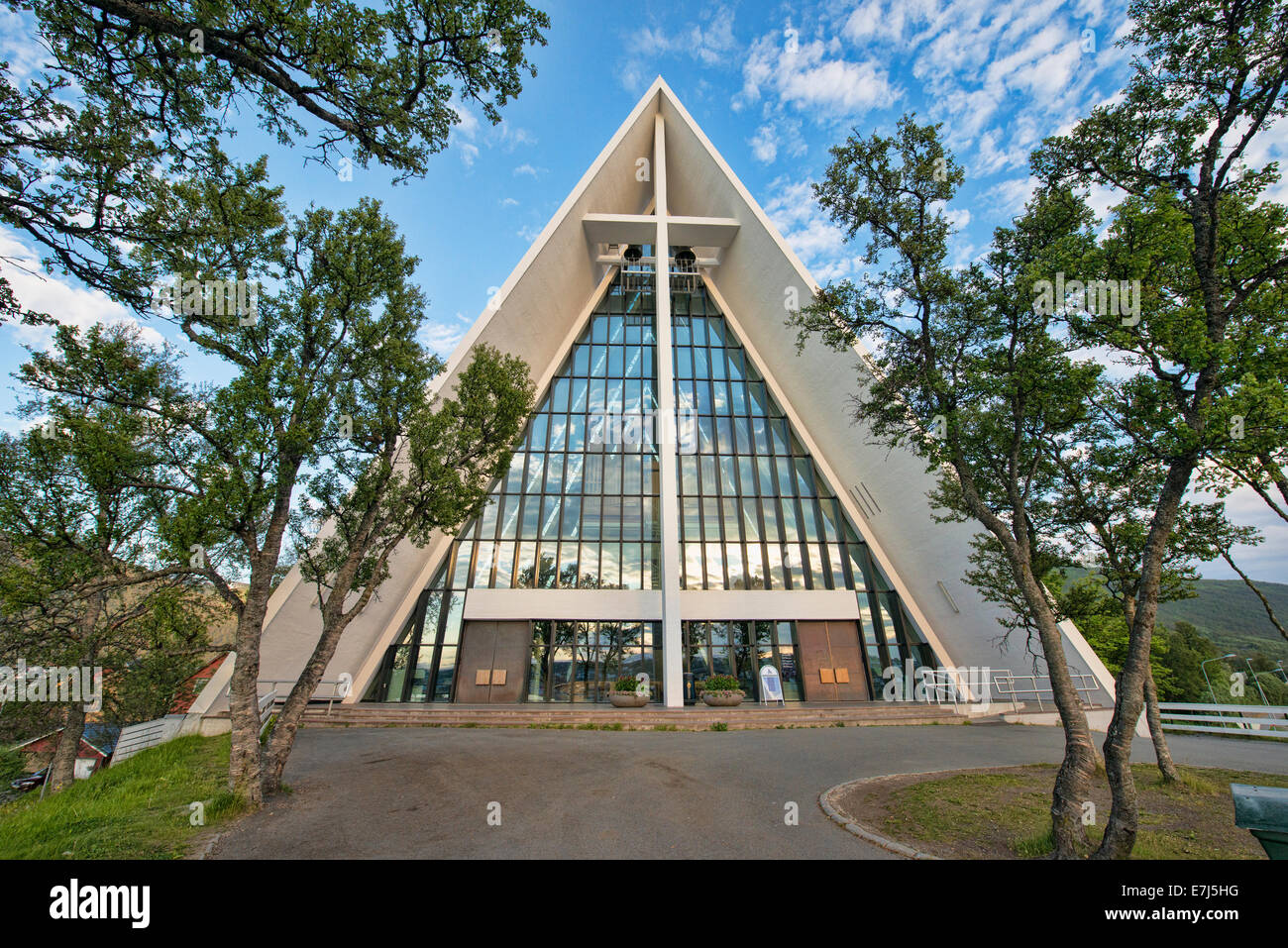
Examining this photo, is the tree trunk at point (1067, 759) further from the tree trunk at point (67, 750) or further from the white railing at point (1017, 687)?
the tree trunk at point (67, 750)

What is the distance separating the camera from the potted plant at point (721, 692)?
16.8m

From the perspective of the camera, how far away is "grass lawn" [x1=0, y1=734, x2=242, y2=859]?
203 inches

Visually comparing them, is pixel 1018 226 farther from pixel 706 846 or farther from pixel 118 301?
pixel 118 301

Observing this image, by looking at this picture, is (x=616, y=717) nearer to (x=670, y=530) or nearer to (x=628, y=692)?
(x=628, y=692)

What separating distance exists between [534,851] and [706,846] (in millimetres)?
1836

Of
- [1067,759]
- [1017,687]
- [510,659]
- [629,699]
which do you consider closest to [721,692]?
[629,699]

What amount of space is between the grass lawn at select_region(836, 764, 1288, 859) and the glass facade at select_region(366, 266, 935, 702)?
11.2 metres

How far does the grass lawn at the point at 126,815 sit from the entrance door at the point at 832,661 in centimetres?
1764

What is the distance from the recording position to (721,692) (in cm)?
1694

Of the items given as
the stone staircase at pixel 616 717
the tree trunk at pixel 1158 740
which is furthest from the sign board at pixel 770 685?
the tree trunk at pixel 1158 740

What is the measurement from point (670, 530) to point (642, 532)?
365cm

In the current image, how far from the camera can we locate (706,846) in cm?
526

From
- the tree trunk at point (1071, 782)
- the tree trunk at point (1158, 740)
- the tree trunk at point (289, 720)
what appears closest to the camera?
the tree trunk at point (1071, 782)
